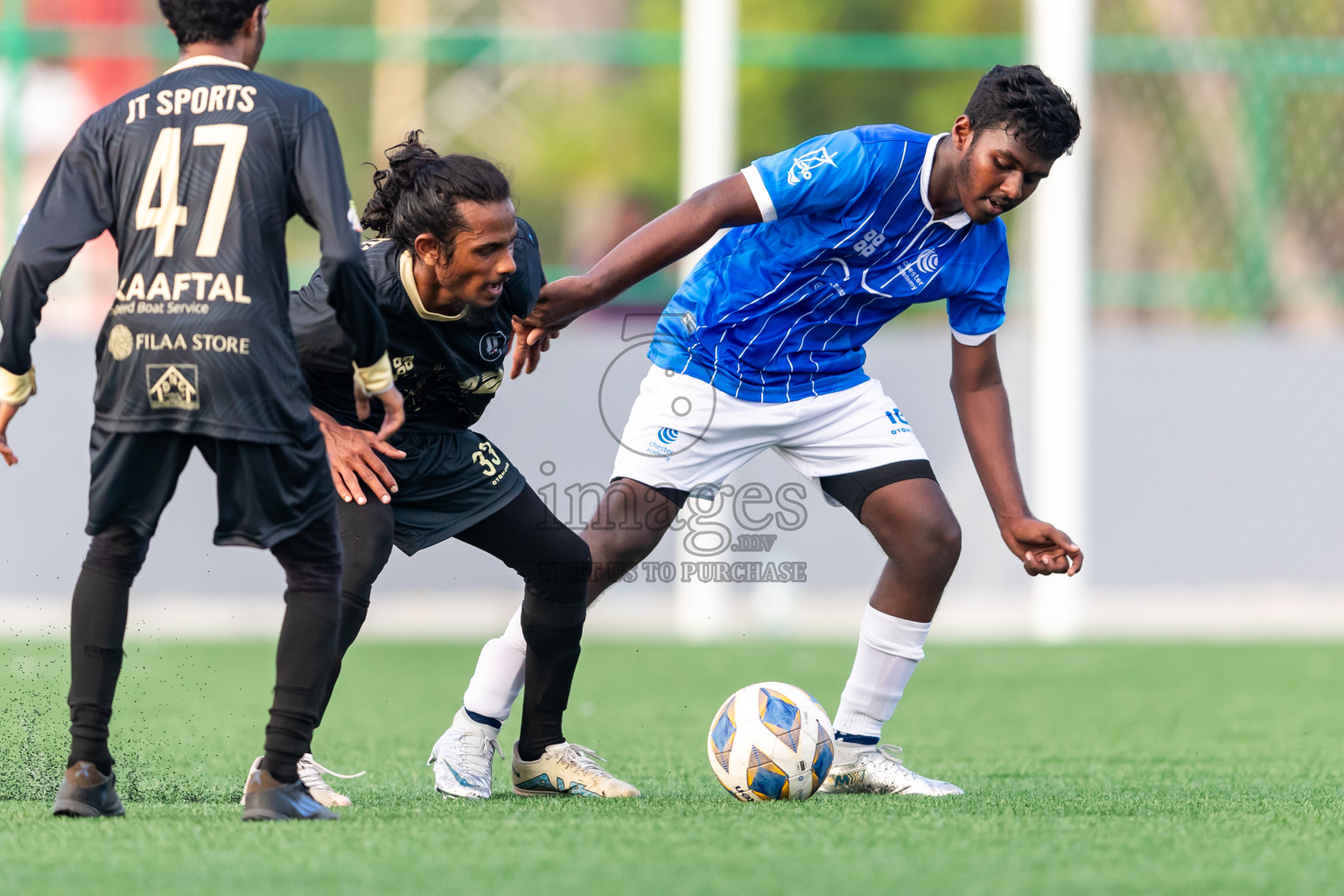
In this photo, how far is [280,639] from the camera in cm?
356

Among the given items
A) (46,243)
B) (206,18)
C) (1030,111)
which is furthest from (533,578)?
(1030,111)

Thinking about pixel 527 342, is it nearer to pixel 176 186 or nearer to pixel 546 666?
pixel 546 666

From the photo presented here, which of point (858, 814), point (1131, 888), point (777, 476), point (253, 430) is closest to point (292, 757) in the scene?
point (253, 430)

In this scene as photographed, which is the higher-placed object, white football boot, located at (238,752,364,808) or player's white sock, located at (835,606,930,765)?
player's white sock, located at (835,606,930,765)

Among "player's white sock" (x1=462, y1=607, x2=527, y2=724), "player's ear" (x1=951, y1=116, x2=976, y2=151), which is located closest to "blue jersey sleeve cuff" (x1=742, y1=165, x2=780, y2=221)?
"player's ear" (x1=951, y1=116, x2=976, y2=151)

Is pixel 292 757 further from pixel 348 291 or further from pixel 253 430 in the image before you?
pixel 348 291

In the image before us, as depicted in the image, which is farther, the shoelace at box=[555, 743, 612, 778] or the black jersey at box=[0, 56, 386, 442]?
the shoelace at box=[555, 743, 612, 778]

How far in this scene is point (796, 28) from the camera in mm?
19750

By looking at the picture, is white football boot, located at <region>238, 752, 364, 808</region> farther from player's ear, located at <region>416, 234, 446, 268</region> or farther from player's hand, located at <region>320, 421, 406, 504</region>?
player's ear, located at <region>416, 234, 446, 268</region>

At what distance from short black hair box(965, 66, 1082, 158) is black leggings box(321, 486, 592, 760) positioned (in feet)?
5.03

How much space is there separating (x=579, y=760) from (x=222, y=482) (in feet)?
4.42

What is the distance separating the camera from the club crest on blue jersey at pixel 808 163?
446 cm

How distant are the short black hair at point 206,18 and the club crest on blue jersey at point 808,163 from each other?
150 cm

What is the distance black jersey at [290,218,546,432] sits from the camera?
409cm
